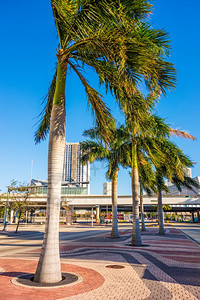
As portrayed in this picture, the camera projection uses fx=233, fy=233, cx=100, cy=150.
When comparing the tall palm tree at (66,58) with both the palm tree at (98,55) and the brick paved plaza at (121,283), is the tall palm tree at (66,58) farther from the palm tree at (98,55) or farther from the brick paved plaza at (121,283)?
the brick paved plaza at (121,283)

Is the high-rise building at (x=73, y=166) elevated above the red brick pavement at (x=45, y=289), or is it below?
above

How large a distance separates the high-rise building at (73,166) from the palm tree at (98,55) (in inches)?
584

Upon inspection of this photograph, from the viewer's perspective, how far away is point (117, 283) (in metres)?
6.82

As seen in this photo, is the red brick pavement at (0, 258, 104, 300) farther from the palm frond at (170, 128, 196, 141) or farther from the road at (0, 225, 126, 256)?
the palm frond at (170, 128, 196, 141)

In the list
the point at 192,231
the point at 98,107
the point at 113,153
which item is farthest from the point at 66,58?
the point at 192,231

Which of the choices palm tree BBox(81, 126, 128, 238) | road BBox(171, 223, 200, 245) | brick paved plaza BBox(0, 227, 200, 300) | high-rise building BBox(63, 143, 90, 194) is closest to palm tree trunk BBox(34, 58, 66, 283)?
brick paved plaza BBox(0, 227, 200, 300)

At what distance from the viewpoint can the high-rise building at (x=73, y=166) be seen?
24.7 meters

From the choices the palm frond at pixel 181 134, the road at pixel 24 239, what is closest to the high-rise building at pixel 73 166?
the road at pixel 24 239

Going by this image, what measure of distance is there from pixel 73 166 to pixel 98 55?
70.0 m

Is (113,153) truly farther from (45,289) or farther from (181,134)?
(45,289)

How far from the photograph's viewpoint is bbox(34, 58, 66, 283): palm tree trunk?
6461 mm

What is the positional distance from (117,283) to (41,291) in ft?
7.42

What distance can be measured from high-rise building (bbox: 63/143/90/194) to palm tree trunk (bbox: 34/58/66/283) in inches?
574

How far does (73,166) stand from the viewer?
76.4 m
